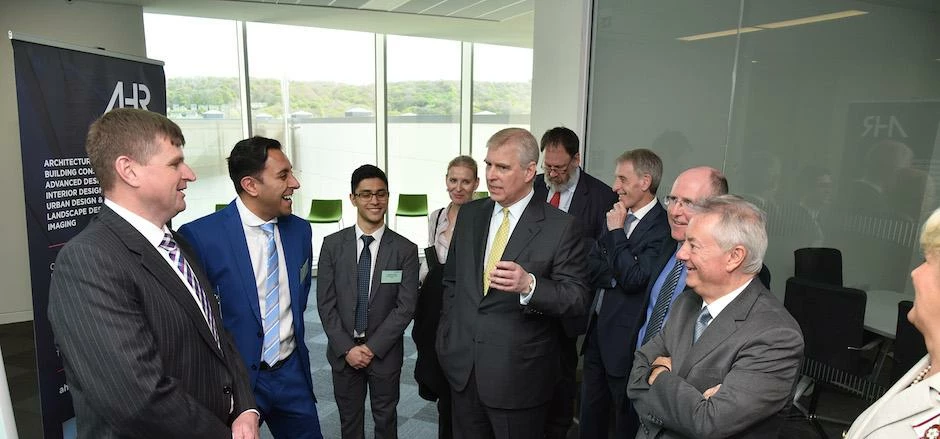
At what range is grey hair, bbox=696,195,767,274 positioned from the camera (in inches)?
58.2

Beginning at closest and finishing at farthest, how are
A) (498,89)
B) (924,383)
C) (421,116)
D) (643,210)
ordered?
(924,383) < (643,210) < (421,116) < (498,89)

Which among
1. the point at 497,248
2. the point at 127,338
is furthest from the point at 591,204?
the point at 127,338

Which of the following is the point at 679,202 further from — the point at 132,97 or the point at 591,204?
the point at 132,97

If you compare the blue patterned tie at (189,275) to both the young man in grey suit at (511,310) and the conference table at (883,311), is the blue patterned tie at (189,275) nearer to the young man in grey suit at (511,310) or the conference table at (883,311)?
the young man in grey suit at (511,310)

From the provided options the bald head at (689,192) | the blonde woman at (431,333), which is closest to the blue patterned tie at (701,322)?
the bald head at (689,192)

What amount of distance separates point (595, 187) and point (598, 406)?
1.41 m

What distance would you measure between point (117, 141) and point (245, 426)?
0.91 metres

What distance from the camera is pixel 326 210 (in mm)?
7230

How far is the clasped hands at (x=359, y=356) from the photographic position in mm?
2479

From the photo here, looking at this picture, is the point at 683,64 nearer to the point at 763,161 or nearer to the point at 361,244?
the point at 763,161

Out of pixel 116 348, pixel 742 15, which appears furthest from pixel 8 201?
pixel 742 15

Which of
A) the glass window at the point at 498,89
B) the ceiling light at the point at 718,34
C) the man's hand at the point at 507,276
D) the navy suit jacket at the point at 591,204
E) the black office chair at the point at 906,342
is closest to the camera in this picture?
the man's hand at the point at 507,276

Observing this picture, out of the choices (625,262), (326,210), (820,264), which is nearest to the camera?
(625,262)

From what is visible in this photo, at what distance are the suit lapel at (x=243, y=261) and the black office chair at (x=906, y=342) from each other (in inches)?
117
